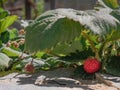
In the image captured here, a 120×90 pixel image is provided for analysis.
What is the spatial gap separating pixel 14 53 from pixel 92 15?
520mm

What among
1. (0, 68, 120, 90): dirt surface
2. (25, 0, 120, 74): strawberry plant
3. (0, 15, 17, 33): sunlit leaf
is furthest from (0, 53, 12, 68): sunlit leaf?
(0, 15, 17, 33): sunlit leaf

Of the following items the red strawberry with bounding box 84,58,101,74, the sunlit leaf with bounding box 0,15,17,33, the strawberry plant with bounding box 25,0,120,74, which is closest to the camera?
the strawberry plant with bounding box 25,0,120,74

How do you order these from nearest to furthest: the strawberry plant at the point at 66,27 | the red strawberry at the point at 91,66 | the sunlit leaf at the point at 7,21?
the strawberry plant at the point at 66,27
the red strawberry at the point at 91,66
the sunlit leaf at the point at 7,21

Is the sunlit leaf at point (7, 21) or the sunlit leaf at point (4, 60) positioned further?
the sunlit leaf at point (7, 21)

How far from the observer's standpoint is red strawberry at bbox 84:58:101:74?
180 centimetres

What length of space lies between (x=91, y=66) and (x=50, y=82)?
7.7 inches

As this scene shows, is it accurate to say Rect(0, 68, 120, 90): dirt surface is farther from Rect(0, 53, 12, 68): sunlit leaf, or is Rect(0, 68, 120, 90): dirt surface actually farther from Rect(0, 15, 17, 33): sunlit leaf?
Rect(0, 15, 17, 33): sunlit leaf

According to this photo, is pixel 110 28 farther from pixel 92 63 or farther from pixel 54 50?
pixel 54 50

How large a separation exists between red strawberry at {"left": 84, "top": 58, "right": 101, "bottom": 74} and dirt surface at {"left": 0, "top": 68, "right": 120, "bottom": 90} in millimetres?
53

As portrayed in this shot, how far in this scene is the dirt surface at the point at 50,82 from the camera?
5.37ft

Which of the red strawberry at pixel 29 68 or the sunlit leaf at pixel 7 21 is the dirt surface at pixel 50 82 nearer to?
the red strawberry at pixel 29 68

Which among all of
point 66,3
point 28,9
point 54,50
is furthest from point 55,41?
point 28,9

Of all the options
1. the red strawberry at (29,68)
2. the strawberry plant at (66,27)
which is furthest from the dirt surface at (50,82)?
the strawberry plant at (66,27)

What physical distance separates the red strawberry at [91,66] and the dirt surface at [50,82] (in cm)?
5
